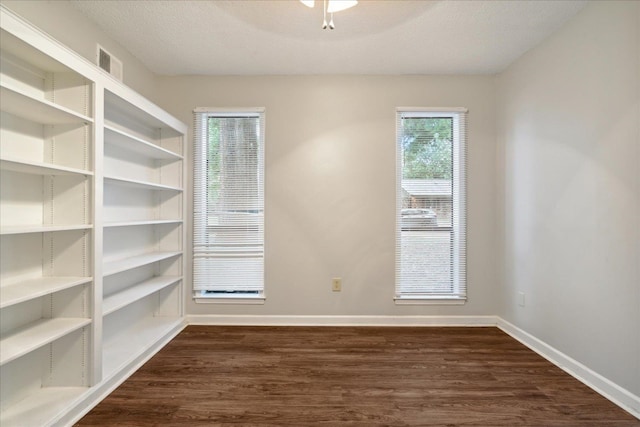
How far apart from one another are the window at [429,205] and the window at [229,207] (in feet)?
4.78

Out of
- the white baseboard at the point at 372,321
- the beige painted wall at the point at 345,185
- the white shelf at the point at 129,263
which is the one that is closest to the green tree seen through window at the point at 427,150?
the beige painted wall at the point at 345,185

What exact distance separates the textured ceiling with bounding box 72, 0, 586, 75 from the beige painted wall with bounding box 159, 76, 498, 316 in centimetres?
17

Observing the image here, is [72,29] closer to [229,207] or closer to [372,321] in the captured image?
[229,207]

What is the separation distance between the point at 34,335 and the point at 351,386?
179 cm

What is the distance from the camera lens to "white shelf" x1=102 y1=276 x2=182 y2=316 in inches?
80.9

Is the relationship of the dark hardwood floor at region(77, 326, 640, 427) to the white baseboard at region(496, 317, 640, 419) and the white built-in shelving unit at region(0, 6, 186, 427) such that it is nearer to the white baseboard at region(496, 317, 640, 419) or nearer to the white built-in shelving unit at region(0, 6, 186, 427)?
the white baseboard at region(496, 317, 640, 419)

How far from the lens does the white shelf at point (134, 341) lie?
6.71ft

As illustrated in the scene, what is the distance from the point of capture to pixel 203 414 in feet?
5.60

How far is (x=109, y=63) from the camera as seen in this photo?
2365 millimetres

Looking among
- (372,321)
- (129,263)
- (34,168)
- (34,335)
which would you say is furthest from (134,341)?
(372,321)

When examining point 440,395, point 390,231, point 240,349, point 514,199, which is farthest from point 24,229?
point 514,199

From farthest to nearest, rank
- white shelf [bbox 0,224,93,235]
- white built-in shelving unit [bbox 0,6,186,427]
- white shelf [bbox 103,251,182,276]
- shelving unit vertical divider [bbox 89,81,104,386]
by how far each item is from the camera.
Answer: white shelf [bbox 103,251,182,276]
shelving unit vertical divider [bbox 89,81,104,386]
white built-in shelving unit [bbox 0,6,186,427]
white shelf [bbox 0,224,93,235]

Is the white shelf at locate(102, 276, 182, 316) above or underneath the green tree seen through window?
underneath

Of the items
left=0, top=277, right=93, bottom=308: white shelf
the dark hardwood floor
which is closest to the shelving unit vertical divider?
left=0, top=277, right=93, bottom=308: white shelf
